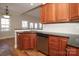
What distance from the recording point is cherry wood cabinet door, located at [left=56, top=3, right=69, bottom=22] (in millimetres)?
3262

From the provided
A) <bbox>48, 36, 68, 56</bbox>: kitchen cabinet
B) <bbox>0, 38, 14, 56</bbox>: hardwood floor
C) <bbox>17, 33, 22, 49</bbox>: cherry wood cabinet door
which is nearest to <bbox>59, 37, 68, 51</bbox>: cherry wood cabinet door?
<bbox>48, 36, 68, 56</bbox>: kitchen cabinet

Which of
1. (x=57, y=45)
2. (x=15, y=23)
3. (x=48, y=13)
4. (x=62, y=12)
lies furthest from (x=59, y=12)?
(x=15, y=23)

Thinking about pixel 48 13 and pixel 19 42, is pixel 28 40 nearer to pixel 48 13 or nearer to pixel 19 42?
pixel 19 42

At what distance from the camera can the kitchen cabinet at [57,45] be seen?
279cm

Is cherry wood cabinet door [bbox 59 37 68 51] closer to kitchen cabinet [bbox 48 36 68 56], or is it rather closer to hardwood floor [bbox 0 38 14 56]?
kitchen cabinet [bbox 48 36 68 56]

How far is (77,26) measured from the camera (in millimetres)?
3227

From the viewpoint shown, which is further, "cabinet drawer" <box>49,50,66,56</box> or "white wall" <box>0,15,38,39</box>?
"white wall" <box>0,15,38,39</box>

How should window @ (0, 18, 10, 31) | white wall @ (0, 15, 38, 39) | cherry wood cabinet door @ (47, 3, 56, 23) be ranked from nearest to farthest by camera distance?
cherry wood cabinet door @ (47, 3, 56, 23) → white wall @ (0, 15, 38, 39) → window @ (0, 18, 10, 31)

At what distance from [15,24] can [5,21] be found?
689 mm

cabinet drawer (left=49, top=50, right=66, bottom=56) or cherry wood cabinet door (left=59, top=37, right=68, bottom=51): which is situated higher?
cherry wood cabinet door (left=59, top=37, right=68, bottom=51)

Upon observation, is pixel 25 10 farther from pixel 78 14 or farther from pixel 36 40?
pixel 78 14

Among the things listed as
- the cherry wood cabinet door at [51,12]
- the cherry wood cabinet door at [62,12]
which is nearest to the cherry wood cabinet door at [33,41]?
the cherry wood cabinet door at [51,12]

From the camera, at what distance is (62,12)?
3457 mm

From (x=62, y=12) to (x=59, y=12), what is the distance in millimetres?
167
